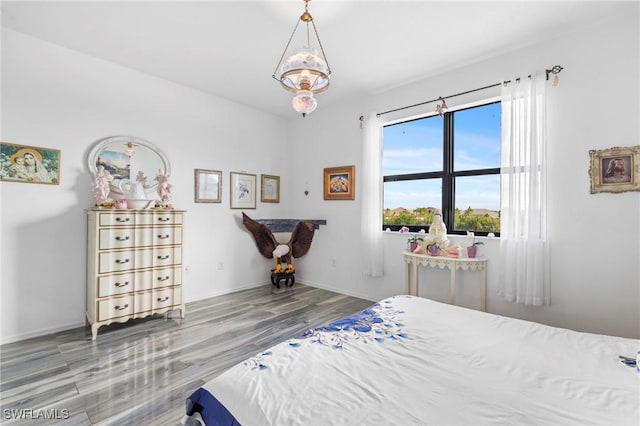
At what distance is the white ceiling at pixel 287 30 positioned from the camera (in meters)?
2.25

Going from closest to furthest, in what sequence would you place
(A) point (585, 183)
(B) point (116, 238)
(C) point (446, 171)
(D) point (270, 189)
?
1. (A) point (585, 183)
2. (B) point (116, 238)
3. (C) point (446, 171)
4. (D) point (270, 189)

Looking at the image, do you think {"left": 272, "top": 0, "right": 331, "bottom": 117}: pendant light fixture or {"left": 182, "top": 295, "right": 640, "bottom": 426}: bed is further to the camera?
{"left": 272, "top": 0, "right": 331, "bottom": 117}: pendant light fixture

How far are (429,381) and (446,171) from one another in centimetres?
273

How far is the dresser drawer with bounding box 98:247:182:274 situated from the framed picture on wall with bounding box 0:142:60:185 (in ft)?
3.02

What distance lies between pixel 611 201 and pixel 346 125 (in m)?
2.94

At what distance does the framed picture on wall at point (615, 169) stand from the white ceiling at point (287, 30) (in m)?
1.11

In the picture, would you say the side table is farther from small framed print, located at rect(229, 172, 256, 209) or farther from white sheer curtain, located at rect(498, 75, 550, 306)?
small framed print, located at rect(229, 172, 256, 209)

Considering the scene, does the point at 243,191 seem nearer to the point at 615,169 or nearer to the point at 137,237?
the point at 137,237

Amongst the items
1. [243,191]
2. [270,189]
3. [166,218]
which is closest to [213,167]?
[243,191]

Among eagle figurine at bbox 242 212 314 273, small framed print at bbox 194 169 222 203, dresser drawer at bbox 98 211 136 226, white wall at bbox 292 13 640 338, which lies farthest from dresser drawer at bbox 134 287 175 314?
white wall at bbox 292 13 640 338

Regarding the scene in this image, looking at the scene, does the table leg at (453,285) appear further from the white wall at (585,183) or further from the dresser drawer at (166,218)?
the dresser drawer at (166,218)

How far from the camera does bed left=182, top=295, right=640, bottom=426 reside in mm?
940

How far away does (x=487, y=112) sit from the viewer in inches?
123

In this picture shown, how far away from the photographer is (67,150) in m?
2.84
